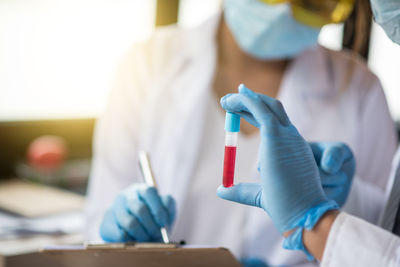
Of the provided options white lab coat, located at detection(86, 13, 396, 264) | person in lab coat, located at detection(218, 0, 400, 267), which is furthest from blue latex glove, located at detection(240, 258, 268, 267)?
person in lab coat, located at detection(218, 0, 400, 267)

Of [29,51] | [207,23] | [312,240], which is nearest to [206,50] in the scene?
[207,23]

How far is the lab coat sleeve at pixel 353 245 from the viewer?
1.73 feet

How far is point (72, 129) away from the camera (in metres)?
1.66

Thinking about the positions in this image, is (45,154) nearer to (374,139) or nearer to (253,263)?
(253,263)

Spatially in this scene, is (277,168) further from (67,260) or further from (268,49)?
(268,49)

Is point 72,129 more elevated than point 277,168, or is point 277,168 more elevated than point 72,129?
point 277,168

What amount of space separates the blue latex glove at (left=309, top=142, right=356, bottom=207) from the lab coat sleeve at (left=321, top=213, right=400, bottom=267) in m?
0.17

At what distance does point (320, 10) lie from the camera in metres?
1.00

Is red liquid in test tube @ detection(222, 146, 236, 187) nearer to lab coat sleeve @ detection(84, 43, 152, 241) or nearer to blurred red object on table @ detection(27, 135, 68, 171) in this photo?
lab coat sleeve @ detection(84, 43, 152, 241)

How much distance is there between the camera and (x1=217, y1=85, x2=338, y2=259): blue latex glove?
539 millimetres

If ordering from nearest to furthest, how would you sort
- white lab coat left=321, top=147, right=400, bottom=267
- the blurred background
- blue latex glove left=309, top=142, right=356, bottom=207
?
white lab coat left=321, top=147, right=400, bottom=267
blue latex glove left=309, top=142, right=356, bottom=207
the blurred background

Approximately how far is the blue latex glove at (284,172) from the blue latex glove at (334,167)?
14cm

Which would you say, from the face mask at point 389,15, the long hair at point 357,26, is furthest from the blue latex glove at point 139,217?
the long hair at point 357,26

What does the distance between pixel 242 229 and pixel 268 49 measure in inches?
17.3
